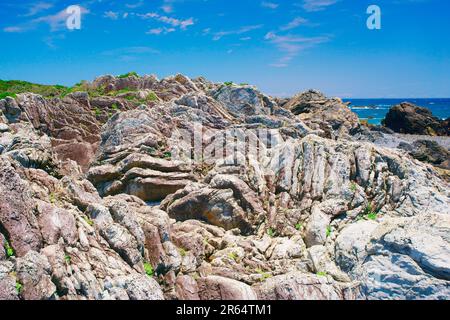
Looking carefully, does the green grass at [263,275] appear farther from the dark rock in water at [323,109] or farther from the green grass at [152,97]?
the dark rock in water at [323,109]

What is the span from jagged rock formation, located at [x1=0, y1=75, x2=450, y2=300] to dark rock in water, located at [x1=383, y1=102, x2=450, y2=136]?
74.1 metres

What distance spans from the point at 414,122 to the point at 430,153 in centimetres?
4156

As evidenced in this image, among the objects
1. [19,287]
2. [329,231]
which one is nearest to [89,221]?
[19,287]

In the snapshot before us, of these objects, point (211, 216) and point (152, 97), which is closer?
point (211, 216)

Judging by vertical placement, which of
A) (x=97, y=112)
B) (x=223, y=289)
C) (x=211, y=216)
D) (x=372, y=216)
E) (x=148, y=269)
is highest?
(x=97, y=112)

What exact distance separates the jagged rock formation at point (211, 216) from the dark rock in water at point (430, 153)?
30126 millimetres

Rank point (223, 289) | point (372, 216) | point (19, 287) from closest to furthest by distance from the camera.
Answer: point (19, 287)
point (223, 289)
point (372, 216)

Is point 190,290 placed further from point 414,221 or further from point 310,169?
point 310,169

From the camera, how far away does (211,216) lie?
80.5 feet

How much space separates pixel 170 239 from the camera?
65.7 feet

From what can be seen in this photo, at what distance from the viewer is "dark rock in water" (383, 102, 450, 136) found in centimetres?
10299

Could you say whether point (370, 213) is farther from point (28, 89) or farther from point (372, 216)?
point (28, 89)

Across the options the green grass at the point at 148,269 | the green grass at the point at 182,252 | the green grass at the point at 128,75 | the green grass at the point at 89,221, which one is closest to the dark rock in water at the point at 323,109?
the green grass at the point at 128,75

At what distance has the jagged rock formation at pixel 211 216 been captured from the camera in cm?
1559
